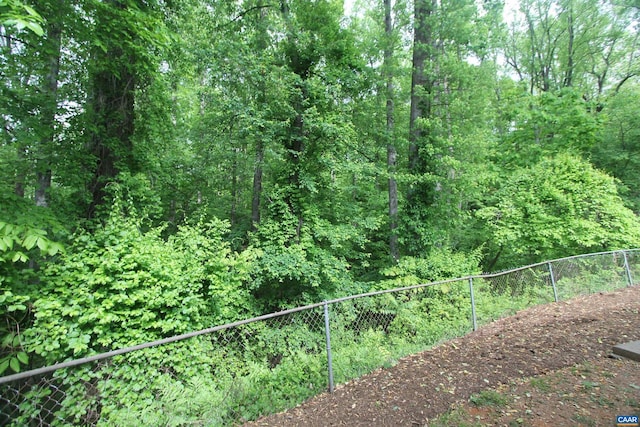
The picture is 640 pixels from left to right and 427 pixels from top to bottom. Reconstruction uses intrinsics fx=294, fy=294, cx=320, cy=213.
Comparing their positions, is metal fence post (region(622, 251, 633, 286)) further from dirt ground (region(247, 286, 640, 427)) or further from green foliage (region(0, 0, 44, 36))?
green foliage (region(0, 0, 44, 36))

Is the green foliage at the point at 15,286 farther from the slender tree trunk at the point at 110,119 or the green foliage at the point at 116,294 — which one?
the slender tree trunk at the point at 110,119

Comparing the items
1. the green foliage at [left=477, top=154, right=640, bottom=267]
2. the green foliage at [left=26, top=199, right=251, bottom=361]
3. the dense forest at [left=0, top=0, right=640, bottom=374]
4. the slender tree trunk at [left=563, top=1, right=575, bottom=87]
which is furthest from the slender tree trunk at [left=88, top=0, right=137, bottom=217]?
the slender tree trunk at [left=563, top=1, right=575, bottom=87]

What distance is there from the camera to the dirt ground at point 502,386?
8.46ft

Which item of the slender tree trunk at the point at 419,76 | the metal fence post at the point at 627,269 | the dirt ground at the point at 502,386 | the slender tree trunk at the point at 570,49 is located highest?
the slender tree trunk at the point at 570,49

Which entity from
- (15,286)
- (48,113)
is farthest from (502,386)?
(48,113)

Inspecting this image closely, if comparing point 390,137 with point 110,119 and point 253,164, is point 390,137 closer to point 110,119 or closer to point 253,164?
point 253,164

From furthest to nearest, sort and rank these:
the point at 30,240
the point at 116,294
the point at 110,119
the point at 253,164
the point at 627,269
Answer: the point at 253,164
the point at 627,269
the point at 110,119
the point at 116,294
the point at 30,240

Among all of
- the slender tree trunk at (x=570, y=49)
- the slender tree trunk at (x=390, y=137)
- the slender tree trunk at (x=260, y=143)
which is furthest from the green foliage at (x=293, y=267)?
the slender tree trunk at (x=570, y=49)

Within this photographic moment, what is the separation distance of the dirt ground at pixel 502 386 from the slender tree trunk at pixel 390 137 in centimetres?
475

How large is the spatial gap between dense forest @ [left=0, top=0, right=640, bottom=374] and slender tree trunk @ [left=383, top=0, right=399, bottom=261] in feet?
0.23

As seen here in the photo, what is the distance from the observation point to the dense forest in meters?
4.09

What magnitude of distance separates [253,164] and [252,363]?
5796 mm

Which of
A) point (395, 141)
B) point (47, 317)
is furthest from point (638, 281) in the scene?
point (47, 317)

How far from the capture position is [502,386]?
10.0 ft
